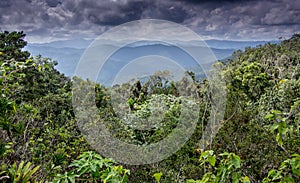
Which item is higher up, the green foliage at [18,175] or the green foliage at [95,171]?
the green foliage at [95,171]

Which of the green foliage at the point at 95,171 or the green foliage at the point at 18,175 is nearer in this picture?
the green foliage at the point at 95,171

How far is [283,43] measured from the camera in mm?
25172

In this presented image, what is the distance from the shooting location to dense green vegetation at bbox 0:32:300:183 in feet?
4.55

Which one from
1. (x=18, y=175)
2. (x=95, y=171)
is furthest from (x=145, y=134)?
(x=95, y=171)

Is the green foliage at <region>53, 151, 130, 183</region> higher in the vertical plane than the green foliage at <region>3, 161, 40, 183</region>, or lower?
higher

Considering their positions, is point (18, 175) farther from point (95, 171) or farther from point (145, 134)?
point (145, 134)

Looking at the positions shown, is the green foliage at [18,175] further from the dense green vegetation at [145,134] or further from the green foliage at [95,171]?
the green foliage at [95,171]

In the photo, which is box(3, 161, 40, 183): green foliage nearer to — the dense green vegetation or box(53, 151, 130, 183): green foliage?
the dense green vegetation

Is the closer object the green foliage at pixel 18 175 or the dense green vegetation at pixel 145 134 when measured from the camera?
the dense green vegetation at pixel 145 134

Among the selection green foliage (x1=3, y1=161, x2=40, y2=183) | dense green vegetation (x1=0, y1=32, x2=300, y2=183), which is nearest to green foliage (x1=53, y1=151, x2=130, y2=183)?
dense green vegetation (x1=0, y1=32, x2=300, y2=183)

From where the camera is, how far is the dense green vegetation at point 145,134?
1387mm

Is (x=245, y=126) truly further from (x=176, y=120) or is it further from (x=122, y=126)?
(x=122, y=126)

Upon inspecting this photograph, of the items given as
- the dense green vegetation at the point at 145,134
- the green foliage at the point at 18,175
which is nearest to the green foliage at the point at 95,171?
the dense green vegetation at the point at 145,134

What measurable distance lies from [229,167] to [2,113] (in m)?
1.18
